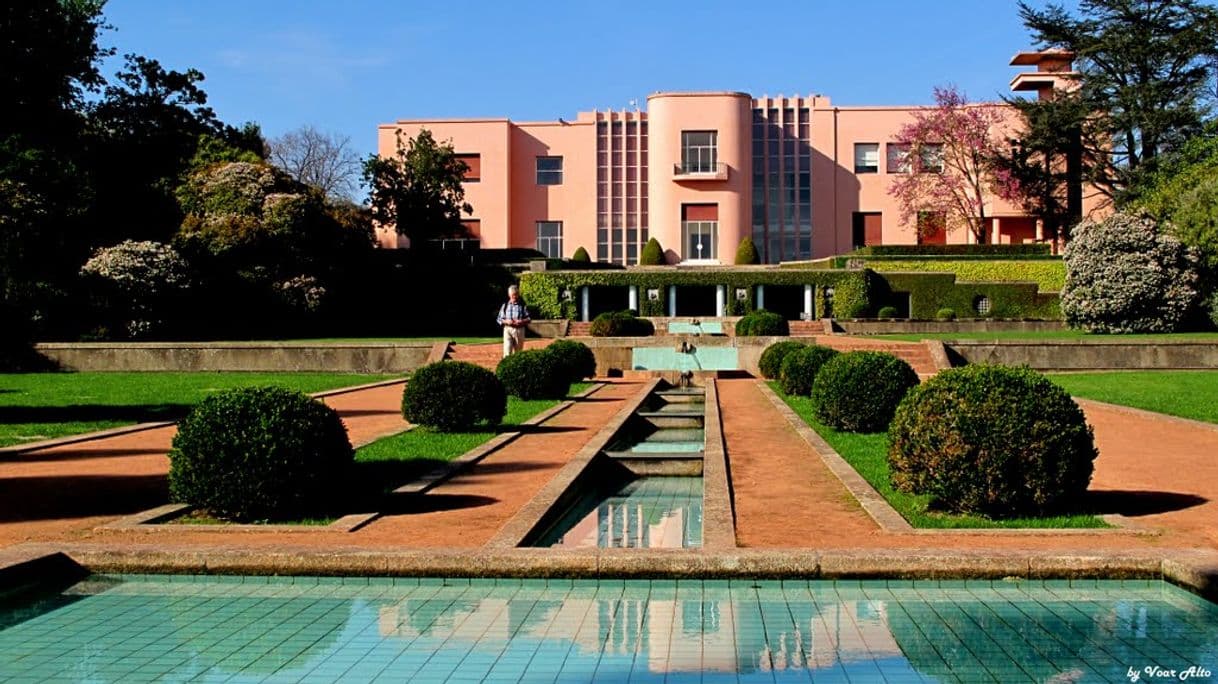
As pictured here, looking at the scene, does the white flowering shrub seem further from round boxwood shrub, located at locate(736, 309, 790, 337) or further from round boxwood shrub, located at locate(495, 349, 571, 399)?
round boxwood shrub, located at locate(495, 349, 571, 399)

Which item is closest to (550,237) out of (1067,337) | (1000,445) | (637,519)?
(1067,337)

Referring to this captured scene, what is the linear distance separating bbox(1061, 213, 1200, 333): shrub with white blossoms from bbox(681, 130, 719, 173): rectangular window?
2181 centimetres

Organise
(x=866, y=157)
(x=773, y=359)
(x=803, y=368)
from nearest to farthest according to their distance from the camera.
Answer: (x=803, y=368), (x=773, y=359), (x=866, y=157)

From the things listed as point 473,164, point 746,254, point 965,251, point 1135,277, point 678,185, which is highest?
point 473,164

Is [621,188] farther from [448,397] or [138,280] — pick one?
[448,397]

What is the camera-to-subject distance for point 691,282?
143ft

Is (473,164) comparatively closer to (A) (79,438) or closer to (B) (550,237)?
(B) (550,237)

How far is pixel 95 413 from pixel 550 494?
9812mm

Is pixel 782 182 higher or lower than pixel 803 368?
higher

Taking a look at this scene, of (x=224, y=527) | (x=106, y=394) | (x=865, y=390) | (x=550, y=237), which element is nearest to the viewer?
(x=224, y=527)

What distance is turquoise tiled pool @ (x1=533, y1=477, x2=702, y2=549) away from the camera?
25.3 feet

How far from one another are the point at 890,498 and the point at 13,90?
2750 cm

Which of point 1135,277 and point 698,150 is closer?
point 1135,277

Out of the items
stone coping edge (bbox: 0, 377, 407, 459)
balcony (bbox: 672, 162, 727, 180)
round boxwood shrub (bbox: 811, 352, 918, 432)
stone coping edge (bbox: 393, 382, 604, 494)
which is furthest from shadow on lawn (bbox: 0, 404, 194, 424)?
balcony (bbox: 672, 162, 727, 180)
